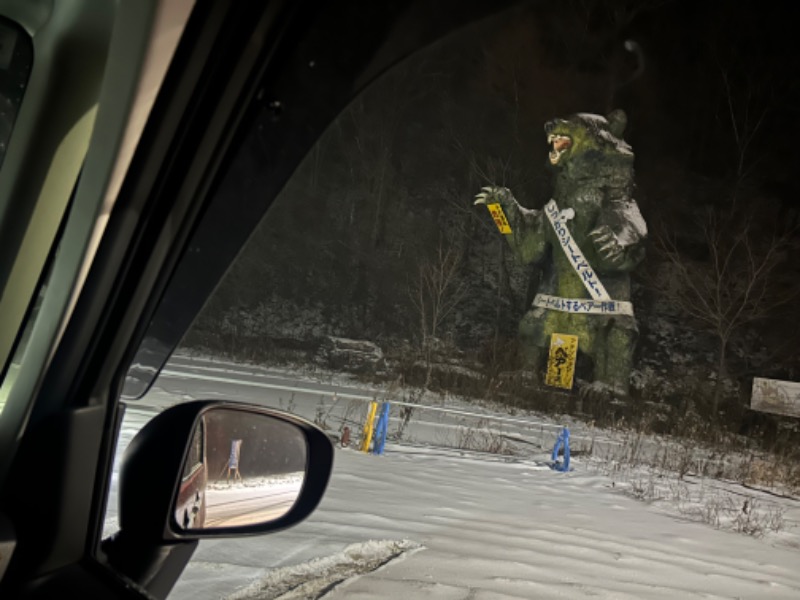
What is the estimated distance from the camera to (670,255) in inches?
436

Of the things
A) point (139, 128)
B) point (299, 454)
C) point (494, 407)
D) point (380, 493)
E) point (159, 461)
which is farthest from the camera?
point (494, 407)

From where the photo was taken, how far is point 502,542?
2615mm

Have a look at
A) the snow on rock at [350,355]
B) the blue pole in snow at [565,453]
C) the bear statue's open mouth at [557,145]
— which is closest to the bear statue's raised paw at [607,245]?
the bear statue's open mouth at [557,145]

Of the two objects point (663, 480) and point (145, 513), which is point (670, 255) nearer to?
point (663, 480)

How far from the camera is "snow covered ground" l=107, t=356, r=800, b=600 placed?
1943 mm

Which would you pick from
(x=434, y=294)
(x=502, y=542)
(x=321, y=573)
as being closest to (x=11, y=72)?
(x=321, y=573)

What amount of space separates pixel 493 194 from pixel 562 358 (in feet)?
9.29

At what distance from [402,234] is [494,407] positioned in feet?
12.0

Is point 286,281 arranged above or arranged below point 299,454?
above

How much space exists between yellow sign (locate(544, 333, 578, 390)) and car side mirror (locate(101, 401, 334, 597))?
8746mm

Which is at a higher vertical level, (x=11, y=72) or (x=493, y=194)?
(x=493, y=194)

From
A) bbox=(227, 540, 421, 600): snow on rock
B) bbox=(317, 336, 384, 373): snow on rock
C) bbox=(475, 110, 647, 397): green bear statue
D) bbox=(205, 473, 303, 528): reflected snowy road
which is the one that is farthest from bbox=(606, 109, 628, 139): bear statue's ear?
bbox=(205, 473, 303, 528): reflected snowy road

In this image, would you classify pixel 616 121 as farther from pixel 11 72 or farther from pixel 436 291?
pixel 11 72

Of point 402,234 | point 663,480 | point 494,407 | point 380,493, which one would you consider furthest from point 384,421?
point 402,234
